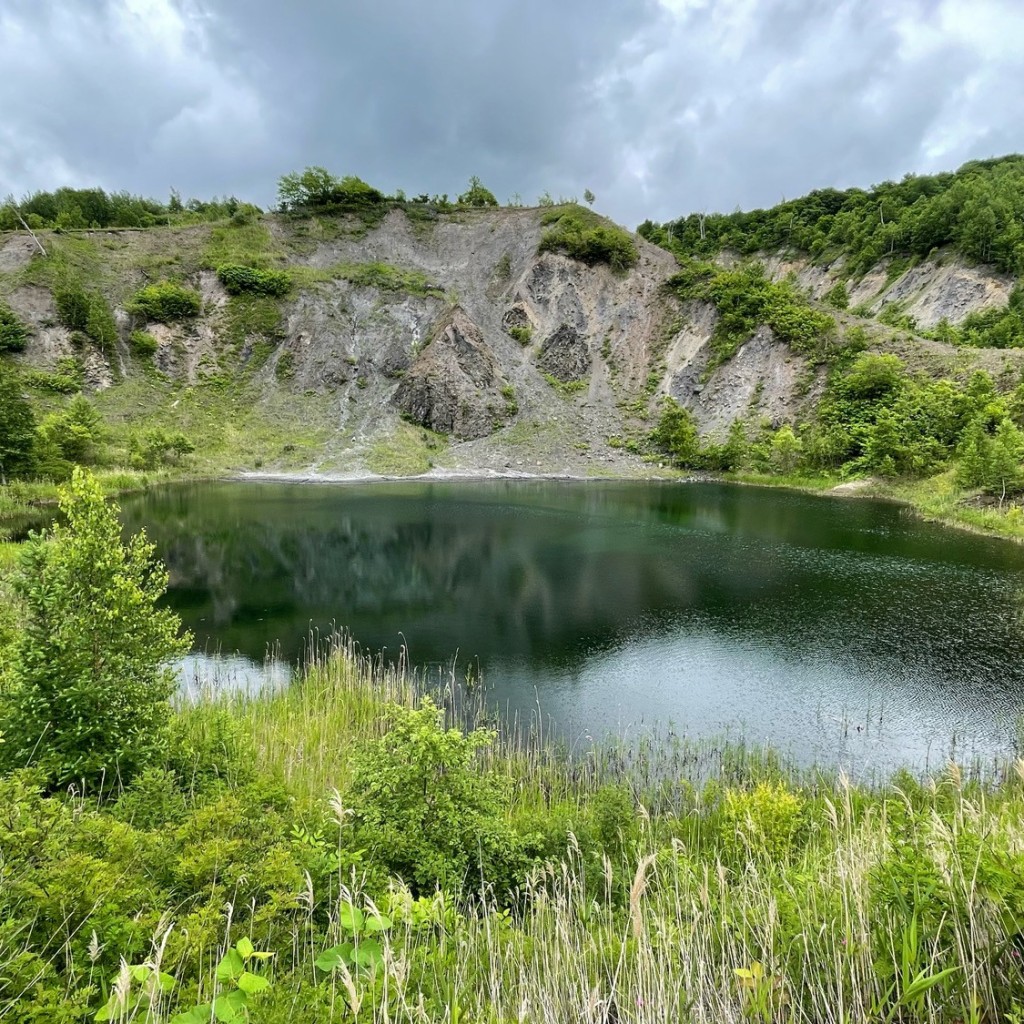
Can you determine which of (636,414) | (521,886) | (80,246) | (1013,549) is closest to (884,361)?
(636,414)

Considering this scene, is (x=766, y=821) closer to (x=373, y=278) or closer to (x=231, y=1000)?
(x=231, y=1000)

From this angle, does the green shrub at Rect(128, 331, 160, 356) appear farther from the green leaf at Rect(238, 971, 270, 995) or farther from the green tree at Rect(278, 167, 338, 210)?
the green leaf at Rect(238, 971, 270, 995)

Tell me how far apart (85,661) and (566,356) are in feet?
258

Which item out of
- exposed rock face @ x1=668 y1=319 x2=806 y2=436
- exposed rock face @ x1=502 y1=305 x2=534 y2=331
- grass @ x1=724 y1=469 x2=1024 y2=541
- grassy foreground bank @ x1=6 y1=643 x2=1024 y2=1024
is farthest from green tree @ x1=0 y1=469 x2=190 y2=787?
exposed rock face @ x1=502 y1=305 x2=534 y2=331

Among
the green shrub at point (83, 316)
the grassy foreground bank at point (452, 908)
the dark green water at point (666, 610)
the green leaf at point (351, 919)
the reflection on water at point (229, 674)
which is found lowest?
the dark green water at point (666, 610)

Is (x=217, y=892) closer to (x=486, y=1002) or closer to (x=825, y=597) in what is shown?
(x=486, y=1002)

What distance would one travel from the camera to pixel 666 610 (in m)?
21.5

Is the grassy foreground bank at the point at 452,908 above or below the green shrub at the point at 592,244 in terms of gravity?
below

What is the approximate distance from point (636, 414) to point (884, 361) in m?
26.9

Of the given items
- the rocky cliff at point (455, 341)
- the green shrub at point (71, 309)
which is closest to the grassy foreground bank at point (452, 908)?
the rocky cliff at point (455, 341)

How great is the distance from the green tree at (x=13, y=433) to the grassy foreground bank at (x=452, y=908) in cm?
3904

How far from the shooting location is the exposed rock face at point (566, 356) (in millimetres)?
80188

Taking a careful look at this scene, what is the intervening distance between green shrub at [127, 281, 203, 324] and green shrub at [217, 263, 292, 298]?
4530mm

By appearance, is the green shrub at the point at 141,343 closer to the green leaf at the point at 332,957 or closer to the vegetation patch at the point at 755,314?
the vegetation patch at the point at 755,314
